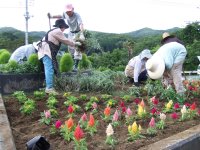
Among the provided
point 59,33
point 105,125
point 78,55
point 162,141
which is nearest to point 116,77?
point 78,55

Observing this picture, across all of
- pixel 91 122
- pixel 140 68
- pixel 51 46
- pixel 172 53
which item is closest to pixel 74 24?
pixel 51 46

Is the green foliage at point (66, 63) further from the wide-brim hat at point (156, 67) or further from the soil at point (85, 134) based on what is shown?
the wide-brim hat at point (156, 67)

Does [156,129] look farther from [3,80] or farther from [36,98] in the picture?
[3,80]

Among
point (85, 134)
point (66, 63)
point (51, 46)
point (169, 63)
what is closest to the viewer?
point (85, 134)

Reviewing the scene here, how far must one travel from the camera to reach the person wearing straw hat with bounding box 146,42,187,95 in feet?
20.5

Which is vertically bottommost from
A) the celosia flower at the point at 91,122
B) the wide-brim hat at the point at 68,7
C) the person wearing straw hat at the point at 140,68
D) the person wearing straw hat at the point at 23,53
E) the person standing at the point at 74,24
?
the celosia flower at the point at 91,122

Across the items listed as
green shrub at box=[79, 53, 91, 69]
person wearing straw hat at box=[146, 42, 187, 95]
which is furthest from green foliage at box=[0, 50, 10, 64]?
person wearing straw hat at box=[146, 42, 187, 95]

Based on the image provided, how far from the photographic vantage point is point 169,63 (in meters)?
6.38

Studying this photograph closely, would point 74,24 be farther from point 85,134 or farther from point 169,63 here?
point 85,134

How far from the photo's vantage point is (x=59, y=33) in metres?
7.70

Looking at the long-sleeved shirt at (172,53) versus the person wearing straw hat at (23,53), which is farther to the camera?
the person wearing straw hat at (23,53)

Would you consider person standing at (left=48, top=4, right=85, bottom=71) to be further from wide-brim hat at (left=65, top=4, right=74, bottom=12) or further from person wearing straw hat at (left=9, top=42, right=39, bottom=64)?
person wearing straw hat at (left=9, top=42, right=39, bottom=64)

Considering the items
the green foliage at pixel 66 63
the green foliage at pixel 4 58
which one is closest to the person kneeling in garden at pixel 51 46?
the green foliage at pixel 66 63

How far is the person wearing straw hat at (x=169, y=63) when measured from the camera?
624 centimetres
